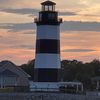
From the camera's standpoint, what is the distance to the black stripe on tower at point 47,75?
5619 centimetres

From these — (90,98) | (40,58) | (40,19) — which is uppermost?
(40,19)

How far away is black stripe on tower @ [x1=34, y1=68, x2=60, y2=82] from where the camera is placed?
56188 mm

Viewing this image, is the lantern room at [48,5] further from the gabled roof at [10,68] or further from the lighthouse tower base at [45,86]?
the gabled roof at [10,68]

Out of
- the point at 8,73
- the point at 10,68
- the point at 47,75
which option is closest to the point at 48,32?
the point at 47,75

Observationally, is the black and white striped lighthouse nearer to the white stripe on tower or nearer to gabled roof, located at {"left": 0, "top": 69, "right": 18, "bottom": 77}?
the white stripe on tower

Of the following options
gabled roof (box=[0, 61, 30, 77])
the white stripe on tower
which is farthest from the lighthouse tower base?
gabled roof (box=[0, 61, 30, 77])

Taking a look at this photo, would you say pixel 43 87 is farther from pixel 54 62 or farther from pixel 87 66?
pixel 87 66

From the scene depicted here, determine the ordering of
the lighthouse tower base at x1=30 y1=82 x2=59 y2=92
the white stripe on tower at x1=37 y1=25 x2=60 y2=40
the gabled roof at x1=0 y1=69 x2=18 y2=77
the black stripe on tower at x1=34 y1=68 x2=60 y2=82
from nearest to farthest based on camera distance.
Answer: the lighthouse tower base at x1=30 y1=82 x2=59 y2=92 < the black stripe on tower at x1=34 y1=68 x2=60 y2=82 < the white stripe on tower at x1=37 y1=25 x2=60 y2=40 < the gabled roof at x1=0 y1=69 x2=18 y2=77

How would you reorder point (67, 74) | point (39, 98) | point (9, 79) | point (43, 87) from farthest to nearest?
point (67, 74)
point (9, 79)
point (43, 87)
point (39, 98)

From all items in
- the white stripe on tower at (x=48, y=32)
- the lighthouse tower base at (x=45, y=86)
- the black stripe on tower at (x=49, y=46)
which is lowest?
the lighthouse tower base at (x=45, y=86)

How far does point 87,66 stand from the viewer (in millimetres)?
95625

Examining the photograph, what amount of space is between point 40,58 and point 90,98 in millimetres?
5736

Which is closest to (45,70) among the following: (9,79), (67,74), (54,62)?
(54,62)

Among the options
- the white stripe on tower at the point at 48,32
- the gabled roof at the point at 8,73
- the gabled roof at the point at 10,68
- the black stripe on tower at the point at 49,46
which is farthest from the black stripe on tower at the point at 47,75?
the gabled roof at the point at 10,68
